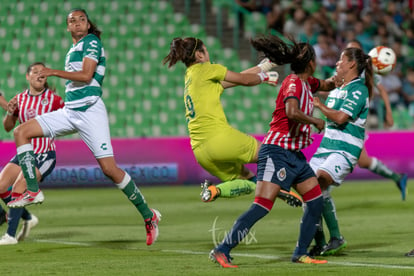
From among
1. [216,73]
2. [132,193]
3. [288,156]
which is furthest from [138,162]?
[288,156]

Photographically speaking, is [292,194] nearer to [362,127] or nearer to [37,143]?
[362,127]

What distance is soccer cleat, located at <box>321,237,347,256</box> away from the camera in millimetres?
8969

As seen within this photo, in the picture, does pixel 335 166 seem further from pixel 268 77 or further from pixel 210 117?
pixel 210 117

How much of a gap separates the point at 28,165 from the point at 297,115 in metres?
3.20

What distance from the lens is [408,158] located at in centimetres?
2020

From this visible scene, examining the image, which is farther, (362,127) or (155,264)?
(362,127)

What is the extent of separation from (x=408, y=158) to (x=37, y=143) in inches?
447

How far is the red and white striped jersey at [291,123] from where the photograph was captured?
800 centimetres

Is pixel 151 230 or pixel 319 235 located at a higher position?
pixel 319 235

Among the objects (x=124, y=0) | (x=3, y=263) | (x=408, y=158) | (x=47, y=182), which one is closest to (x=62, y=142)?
(x=47, y=182)

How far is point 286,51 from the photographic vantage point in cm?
811

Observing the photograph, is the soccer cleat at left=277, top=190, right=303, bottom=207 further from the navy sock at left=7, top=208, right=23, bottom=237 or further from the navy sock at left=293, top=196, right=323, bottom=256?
the navy sock at left=7, top=208, right=23, bottom=237

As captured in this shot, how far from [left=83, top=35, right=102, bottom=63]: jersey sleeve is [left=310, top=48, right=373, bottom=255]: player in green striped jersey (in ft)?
8.17

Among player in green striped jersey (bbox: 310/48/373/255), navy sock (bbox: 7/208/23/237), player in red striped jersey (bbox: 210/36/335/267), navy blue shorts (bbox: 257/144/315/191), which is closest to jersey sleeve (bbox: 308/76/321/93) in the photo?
player in green striped jersey (bbox: 310/48/373/255)
